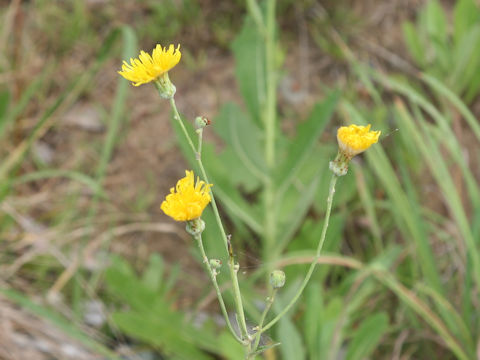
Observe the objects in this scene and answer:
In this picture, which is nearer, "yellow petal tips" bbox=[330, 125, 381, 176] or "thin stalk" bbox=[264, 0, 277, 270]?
"yellow petal tips" bbox=[330, 125, 381, 176]

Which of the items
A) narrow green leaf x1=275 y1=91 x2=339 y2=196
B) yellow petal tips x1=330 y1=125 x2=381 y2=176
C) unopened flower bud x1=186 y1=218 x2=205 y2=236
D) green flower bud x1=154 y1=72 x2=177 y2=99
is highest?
narrow green leaf x1=275 y1=91 x2=339 y2=196

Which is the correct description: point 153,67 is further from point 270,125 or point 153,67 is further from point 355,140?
point 270,125

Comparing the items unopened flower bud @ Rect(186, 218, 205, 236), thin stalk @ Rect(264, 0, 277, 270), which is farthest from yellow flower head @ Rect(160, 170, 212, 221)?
thin stalk @ Rect(264, 0, 277, 270)

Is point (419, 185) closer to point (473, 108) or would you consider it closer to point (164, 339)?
point (473, 108)

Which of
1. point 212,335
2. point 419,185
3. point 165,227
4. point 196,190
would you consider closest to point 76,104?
point 165,227

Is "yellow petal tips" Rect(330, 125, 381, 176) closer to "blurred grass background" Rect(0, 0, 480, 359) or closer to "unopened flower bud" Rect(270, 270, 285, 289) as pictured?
"unopened flower bud" Rect(270, 270, 285, 289)

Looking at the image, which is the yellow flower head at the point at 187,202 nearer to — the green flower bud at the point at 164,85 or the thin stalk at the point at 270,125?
the green flower bud at the point at 164,85
